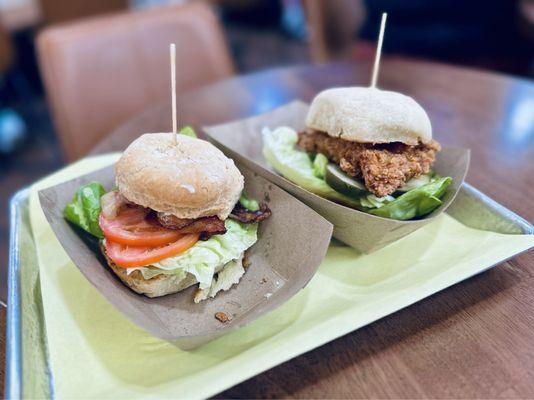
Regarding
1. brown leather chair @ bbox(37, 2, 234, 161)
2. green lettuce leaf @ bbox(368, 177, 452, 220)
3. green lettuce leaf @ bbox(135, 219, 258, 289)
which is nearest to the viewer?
green lettuce leaf @ bbox(135, 219, 258, 289)

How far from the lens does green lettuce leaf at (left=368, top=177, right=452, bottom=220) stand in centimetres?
149

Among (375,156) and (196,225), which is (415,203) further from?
(196,225)

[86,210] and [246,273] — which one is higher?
[86,210]

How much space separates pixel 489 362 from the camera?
1158mm

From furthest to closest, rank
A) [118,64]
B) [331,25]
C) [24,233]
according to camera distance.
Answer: [331,25], [118,64], [24,233]

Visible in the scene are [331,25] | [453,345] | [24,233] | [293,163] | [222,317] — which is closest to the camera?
[453,345]

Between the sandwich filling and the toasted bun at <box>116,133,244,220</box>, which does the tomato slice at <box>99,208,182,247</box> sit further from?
the sandwich filling

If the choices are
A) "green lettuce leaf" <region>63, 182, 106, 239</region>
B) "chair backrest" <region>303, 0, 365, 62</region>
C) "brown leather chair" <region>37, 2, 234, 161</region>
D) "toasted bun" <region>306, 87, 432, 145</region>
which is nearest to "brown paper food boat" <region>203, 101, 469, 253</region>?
"toasted bun" <region>306, 87, 432, 145</region>

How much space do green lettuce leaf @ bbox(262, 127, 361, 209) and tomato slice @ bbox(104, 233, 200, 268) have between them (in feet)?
1.66

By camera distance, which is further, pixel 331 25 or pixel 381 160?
pixel 331 25

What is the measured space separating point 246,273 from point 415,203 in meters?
0.60

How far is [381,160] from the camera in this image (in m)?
1.56

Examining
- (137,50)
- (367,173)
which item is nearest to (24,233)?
(367,173)

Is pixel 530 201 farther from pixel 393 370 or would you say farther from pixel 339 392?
pixel 339 392
